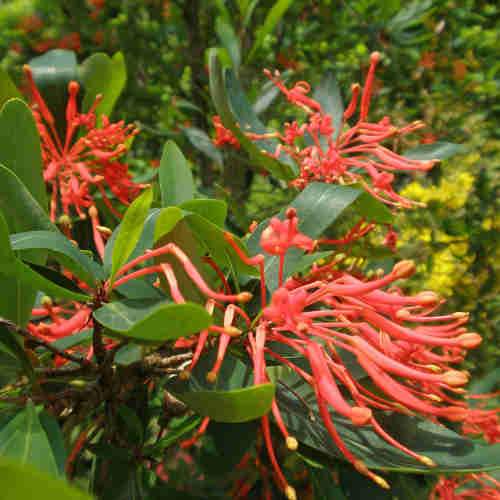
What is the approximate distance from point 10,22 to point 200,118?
3.76 ft

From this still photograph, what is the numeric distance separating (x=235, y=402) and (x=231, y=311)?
9cm

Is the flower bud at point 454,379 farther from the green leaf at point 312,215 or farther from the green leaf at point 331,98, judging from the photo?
the green leaf at point 331,98

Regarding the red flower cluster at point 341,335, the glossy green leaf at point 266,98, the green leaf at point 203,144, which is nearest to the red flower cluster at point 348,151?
the red flower cluster at point 341,335

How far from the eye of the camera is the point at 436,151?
78cm

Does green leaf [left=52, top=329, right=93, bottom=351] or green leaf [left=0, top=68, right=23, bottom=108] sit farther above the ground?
green leaf [left=0, top=68, right=23, bottom=108]

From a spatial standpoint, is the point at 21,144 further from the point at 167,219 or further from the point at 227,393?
the point at 227,393

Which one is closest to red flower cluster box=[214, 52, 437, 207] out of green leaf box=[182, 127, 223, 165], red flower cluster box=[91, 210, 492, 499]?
red flower cluster box=[91, 210, 492, 499]

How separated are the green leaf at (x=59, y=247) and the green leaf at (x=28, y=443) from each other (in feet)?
0.41

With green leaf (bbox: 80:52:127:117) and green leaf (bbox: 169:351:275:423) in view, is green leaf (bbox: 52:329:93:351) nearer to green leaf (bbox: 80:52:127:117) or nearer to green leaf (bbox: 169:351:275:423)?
green leaf (bbox: 169:351:275:423)

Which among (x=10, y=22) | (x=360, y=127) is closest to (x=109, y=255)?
(x=360, y=127)

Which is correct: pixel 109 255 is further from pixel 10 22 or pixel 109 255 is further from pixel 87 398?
pixel 10 22

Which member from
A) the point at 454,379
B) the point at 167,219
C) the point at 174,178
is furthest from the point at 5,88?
the point at 454,379

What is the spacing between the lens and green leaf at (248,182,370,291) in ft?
1.62

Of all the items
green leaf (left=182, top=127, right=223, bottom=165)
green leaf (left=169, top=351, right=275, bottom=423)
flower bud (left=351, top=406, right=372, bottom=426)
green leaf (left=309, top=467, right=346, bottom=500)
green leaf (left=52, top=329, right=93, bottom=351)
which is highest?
flower bud (left=351, top=406, right=372, bottom=426)
